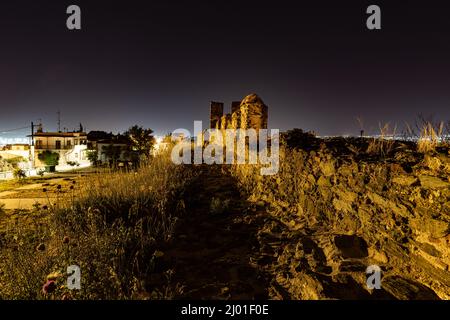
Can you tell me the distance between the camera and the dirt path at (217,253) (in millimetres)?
2596

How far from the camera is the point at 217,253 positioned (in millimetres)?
3338

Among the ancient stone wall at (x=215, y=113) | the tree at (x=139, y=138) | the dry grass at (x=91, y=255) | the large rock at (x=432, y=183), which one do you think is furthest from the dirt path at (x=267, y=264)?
the tree at (x=139, y=138)

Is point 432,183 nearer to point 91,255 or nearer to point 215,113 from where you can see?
point 91,255

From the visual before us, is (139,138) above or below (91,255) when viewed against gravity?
above

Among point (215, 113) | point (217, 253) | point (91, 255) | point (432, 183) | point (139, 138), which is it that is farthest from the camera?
point (139, 138)

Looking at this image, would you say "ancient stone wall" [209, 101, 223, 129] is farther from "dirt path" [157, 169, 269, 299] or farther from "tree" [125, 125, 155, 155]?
"tree" [125, 125, 155, 155]

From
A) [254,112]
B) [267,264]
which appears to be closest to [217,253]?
[267,264]

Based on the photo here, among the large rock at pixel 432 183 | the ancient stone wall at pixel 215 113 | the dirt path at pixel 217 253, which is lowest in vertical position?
the dirt path at pixel 217 253

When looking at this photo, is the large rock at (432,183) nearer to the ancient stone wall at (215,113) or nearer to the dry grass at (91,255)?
the dry grass at (91,255)

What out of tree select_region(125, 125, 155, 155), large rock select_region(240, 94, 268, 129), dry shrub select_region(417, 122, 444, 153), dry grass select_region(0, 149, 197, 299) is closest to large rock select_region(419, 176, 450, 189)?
dry shrub select_region(417, 122, 444, 153)

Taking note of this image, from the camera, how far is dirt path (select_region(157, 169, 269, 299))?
260cm
